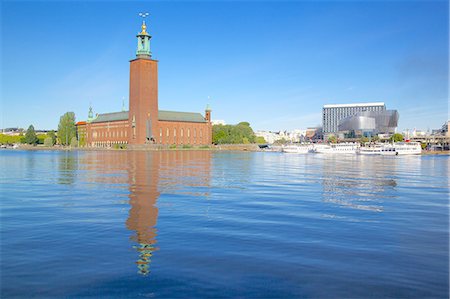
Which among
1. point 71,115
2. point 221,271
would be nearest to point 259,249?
point 221,271

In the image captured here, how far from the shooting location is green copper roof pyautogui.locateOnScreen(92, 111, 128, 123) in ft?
478

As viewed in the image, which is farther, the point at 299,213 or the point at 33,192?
the point at 33,192

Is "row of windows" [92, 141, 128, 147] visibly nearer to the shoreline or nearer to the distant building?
the shoreline

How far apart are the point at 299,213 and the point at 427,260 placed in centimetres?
558

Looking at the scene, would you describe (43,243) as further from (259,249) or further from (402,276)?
(402,276)

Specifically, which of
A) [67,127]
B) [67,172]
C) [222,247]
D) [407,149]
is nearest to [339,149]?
[407,149]

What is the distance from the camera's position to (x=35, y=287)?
6777 mm

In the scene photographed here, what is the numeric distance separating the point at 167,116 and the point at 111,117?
21.2 m

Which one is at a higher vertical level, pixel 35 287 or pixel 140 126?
pixel 140 126

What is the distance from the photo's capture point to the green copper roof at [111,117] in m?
146

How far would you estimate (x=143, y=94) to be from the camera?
12812 cm

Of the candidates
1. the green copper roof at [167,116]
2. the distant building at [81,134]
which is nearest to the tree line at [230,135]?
the green copper roof at [167,116]

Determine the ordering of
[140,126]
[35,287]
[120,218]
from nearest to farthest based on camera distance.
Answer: [35,287]
[120,218]
[140,126]

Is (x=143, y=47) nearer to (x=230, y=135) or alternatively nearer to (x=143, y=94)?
(x=143, y=94)
